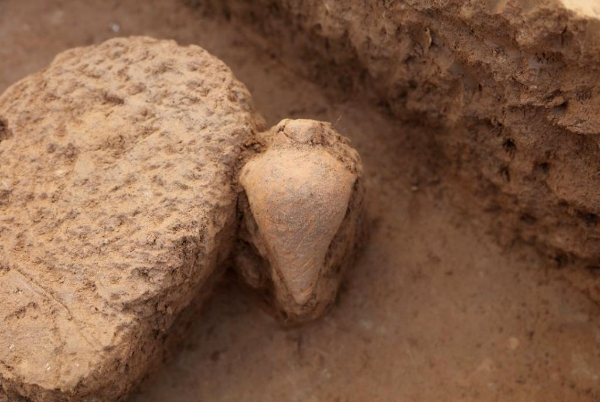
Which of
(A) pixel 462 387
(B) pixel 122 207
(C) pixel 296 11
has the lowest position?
(A) pixel 462 387

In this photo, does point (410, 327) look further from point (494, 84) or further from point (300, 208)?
point (494, 84)

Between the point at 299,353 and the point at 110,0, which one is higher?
the point at 110,0

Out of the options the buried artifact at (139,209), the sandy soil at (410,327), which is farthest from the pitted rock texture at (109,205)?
the sandy soil at (410,327)

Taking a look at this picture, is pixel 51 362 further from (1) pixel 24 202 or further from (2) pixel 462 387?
(2) pixel 462 387

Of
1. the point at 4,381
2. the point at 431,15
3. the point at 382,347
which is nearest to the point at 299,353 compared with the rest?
the point at 382,347

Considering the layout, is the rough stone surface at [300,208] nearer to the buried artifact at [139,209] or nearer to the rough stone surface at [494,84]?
the buried artifact at [139,209]
